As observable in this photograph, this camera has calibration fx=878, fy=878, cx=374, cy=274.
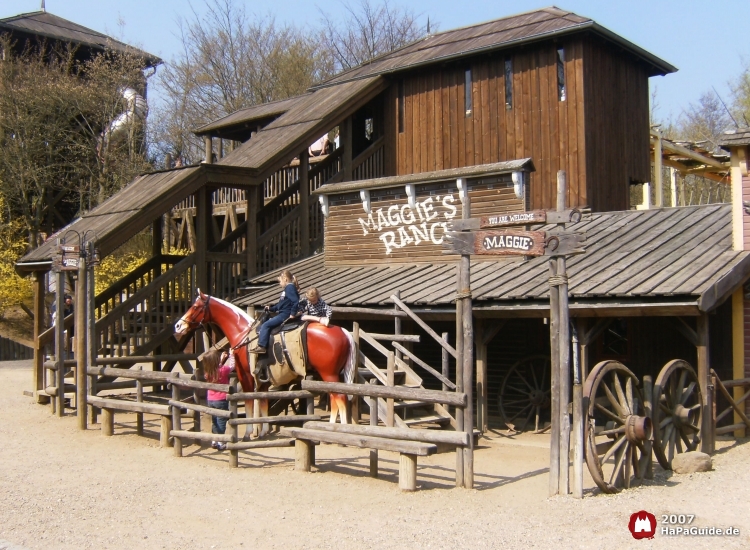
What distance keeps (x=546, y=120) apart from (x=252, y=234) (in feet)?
24.2

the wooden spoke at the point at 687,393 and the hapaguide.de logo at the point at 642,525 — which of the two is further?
the wooden spoke at the point at 687,393

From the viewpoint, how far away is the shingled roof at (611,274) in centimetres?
1273

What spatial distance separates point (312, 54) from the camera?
4525cm

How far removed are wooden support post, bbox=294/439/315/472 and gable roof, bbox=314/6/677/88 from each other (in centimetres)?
1161

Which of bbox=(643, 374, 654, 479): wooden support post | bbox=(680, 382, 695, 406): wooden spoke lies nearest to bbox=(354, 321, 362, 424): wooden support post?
bbox=(643, 374, 654, 479): wooden support post

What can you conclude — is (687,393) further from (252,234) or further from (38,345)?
(38,345)

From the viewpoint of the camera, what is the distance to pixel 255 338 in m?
14.0

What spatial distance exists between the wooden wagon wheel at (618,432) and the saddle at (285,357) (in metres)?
4.93

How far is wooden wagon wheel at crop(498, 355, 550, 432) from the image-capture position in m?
15.9

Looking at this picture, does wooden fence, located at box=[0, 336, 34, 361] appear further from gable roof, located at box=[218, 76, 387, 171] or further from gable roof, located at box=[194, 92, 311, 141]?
gable roof, located at box=[218, 76, 387, 171]

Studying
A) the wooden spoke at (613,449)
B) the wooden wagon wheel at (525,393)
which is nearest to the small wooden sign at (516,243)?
the wooden spoke at (613,449)

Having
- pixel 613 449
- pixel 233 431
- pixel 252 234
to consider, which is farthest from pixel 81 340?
pixel 613 449

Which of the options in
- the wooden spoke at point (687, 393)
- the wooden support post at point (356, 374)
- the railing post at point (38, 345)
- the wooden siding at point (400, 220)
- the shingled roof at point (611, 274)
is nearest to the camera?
the wooden spoke at point (687, 393)

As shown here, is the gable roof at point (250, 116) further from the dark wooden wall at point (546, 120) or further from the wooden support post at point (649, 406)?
the wooden support post at point (649, 406)
